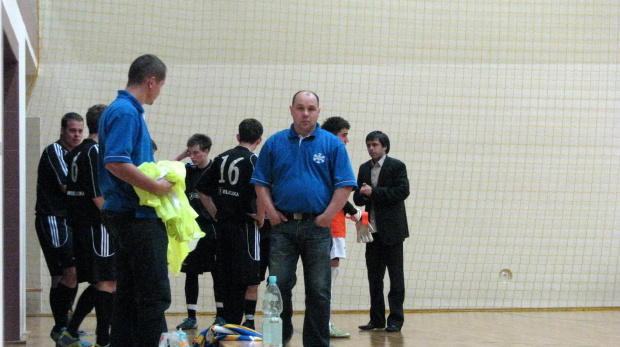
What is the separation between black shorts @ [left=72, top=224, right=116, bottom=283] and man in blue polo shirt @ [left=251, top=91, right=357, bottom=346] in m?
1.20

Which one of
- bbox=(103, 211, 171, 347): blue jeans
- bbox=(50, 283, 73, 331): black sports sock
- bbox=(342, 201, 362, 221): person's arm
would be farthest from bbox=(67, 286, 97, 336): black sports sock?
bbox=(342, 201, 362, 221): person's arm

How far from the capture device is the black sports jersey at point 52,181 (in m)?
6.32

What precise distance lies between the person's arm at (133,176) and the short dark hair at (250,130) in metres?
2.38

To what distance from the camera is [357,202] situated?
24.3ft

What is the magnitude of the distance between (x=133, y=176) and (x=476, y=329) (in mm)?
4587

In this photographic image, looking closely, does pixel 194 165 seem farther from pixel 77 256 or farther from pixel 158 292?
pixel 158 292

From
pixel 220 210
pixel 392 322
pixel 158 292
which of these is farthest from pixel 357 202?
pixel 158 292

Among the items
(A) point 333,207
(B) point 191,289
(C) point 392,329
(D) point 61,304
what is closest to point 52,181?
(D) point 61,304

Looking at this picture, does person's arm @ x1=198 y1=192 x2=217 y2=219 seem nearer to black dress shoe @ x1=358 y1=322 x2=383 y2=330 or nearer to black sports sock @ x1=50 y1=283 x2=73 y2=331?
black sports sock @ x1=50 y1=283 x2=73 y2=331

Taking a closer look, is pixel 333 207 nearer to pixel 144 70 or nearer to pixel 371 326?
pixel 144 70

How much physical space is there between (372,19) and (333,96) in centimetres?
104

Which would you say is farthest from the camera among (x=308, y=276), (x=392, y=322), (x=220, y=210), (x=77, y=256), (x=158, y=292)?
(x=392, y=322)

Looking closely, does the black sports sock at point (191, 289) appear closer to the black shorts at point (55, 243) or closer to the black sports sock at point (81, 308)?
the black shorts at point (55, 243)

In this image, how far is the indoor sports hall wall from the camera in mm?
9273
